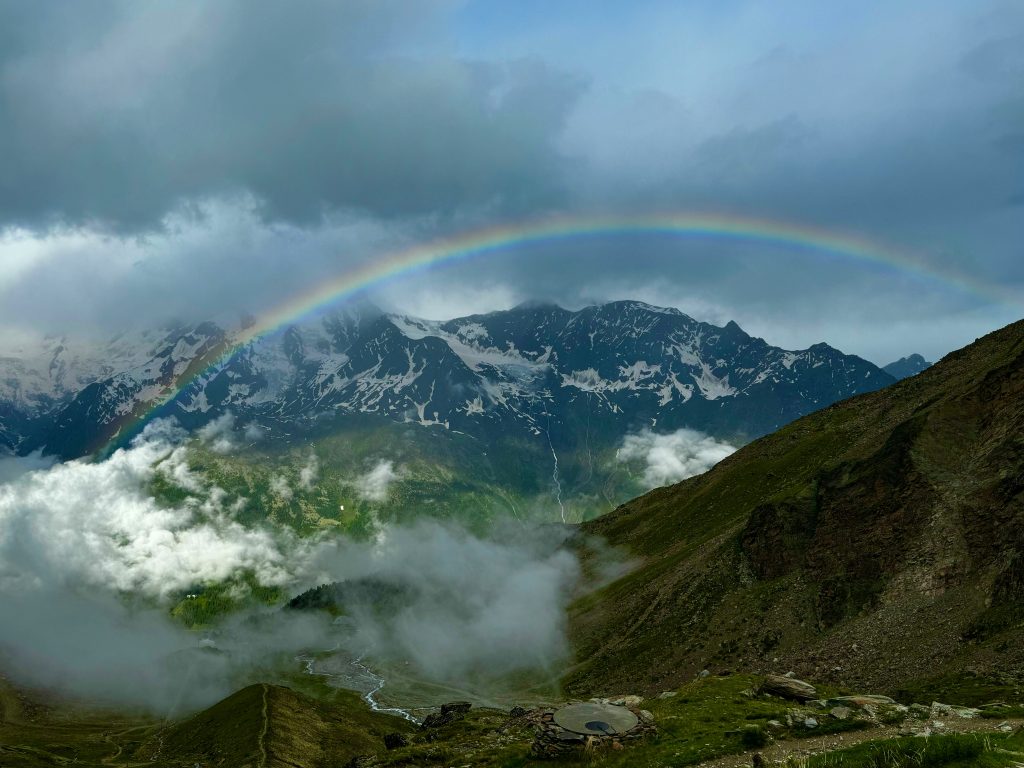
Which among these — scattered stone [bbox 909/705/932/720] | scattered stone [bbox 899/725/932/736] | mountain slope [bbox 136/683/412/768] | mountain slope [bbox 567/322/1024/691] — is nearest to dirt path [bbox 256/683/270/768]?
mountain slope [bbox 136/683/412/768]

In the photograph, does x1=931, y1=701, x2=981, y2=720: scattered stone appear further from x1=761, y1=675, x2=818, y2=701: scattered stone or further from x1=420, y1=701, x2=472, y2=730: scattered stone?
x1=420, y1=701, x2=472, y2=730: scattered stone

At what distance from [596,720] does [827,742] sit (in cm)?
1395

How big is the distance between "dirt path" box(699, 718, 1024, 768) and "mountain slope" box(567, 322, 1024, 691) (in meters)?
27.5

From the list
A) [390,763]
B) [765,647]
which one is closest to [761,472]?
[765,647]

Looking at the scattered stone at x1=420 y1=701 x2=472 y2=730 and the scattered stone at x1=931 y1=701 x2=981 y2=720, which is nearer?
the scattered stone at x1=931 y1=701 x2=981 y2=720

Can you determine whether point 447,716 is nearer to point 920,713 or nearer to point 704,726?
point 704,726

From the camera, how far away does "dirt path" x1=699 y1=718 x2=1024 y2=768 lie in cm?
3222

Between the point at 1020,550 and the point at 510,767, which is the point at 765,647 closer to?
the point at 1020,550

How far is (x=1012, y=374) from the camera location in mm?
108750

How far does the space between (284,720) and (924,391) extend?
185m

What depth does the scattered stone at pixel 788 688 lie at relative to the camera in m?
51.3

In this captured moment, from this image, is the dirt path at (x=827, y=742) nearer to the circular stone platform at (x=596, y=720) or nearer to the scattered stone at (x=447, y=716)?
the circular stone platform at (x=596, y=720)

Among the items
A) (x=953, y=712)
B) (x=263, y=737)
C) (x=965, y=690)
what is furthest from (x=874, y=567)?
(x=263, y=737)

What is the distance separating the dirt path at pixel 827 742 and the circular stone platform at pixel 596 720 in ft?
27.5
